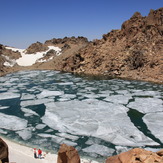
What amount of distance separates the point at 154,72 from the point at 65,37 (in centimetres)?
5367

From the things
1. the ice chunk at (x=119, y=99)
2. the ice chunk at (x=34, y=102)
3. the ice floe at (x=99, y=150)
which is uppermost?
the ice chunk at (x=119, y=99)

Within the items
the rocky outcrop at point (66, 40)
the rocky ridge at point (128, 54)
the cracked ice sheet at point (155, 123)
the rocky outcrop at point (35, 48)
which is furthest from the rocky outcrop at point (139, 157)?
the rocky outcrop at point (66, 40)

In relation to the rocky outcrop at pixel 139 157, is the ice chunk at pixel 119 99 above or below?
below

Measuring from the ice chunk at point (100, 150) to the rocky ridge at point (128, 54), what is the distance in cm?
2258

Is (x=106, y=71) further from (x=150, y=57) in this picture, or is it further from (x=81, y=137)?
(x=81, y=137)

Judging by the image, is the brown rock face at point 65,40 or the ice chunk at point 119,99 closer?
the ice chunk at point 119,99

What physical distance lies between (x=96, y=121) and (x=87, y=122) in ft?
2.21

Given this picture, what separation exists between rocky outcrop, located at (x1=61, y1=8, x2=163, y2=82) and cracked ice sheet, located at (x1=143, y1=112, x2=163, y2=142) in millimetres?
17014

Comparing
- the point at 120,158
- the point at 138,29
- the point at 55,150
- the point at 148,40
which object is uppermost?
the point at 138,29

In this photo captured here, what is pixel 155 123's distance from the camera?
12734mm

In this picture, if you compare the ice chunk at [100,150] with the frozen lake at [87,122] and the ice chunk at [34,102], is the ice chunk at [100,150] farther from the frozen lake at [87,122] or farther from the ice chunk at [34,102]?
the ice chunk at [34,102]

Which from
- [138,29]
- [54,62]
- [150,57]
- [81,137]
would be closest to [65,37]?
[54,62]

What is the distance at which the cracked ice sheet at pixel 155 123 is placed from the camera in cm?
1131

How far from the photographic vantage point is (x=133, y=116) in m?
14.4
